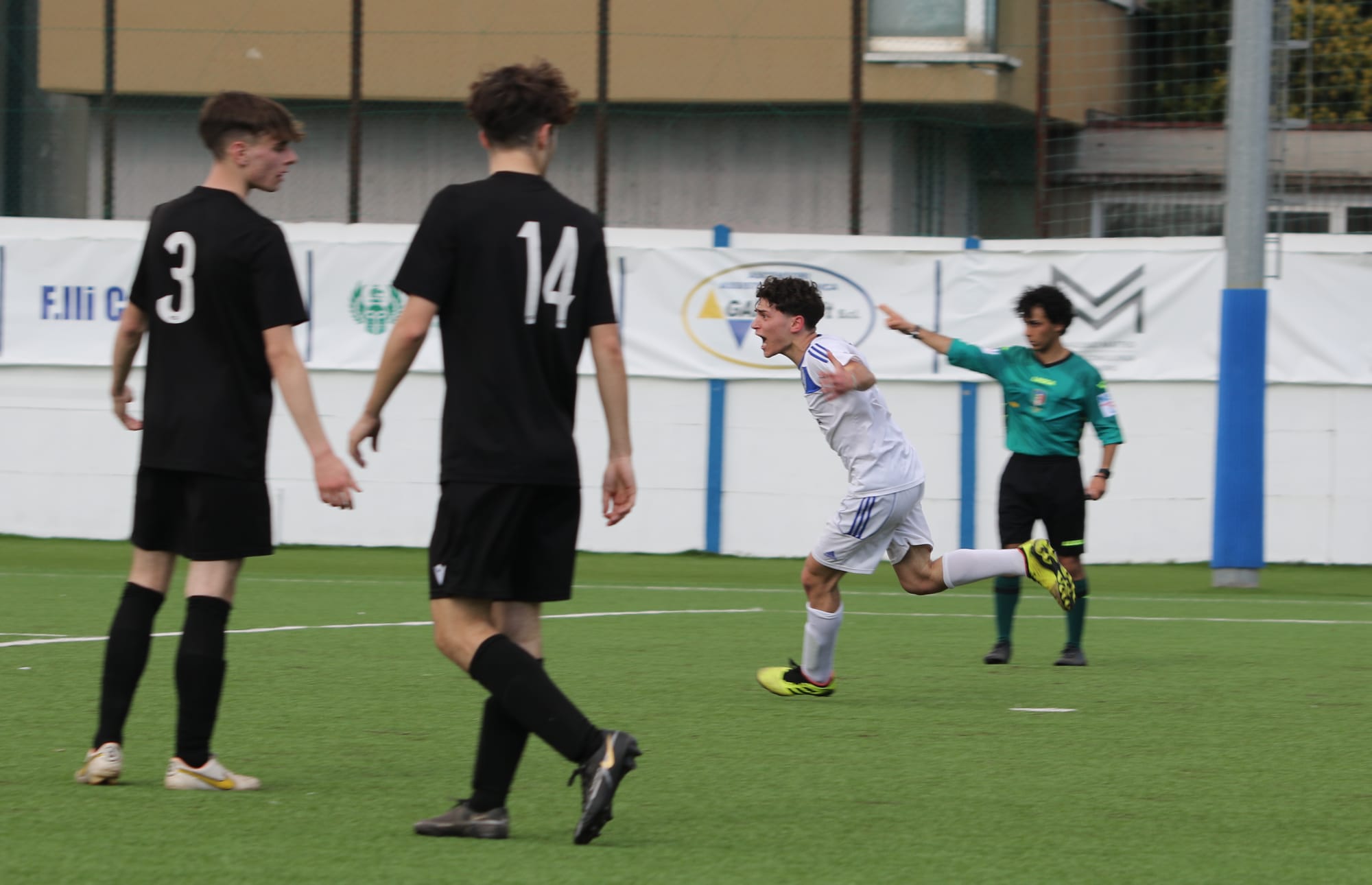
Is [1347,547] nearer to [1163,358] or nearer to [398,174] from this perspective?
[1163,358]

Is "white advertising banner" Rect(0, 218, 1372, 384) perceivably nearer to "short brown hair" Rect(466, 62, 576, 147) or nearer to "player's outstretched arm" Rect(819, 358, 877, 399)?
"player's outstretched arm" Rect(819, 358, 877, 399)

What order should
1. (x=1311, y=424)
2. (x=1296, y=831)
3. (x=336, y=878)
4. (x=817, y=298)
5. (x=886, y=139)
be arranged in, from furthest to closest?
1. (x=886, y=139)
2. (x=1311, y=424)
3. (x=817, y=298)
4. (x=1296, y=831)
5. (x=336, y=878)

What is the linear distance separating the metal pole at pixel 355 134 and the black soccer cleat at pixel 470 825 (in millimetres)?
13537

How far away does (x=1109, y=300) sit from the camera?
15.4m

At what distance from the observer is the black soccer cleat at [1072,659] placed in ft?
29.2

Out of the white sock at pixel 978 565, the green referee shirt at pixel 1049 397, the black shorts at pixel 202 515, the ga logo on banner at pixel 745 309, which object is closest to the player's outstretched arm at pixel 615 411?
the black shorts at pixel 202 515

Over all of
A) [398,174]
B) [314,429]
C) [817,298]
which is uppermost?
[398,174]

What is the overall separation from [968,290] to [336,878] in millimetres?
11954

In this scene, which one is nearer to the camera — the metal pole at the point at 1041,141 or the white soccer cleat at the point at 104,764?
the white soccer cleat at the point at 104,764

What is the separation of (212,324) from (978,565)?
155 inches

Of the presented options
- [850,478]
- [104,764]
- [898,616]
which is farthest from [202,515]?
[898,616]

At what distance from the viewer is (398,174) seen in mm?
21797

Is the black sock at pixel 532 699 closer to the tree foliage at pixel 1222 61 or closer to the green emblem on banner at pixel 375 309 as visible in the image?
the green emblem on banner at pixel 375 309

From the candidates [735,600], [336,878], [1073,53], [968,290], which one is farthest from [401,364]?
[1073,53]
